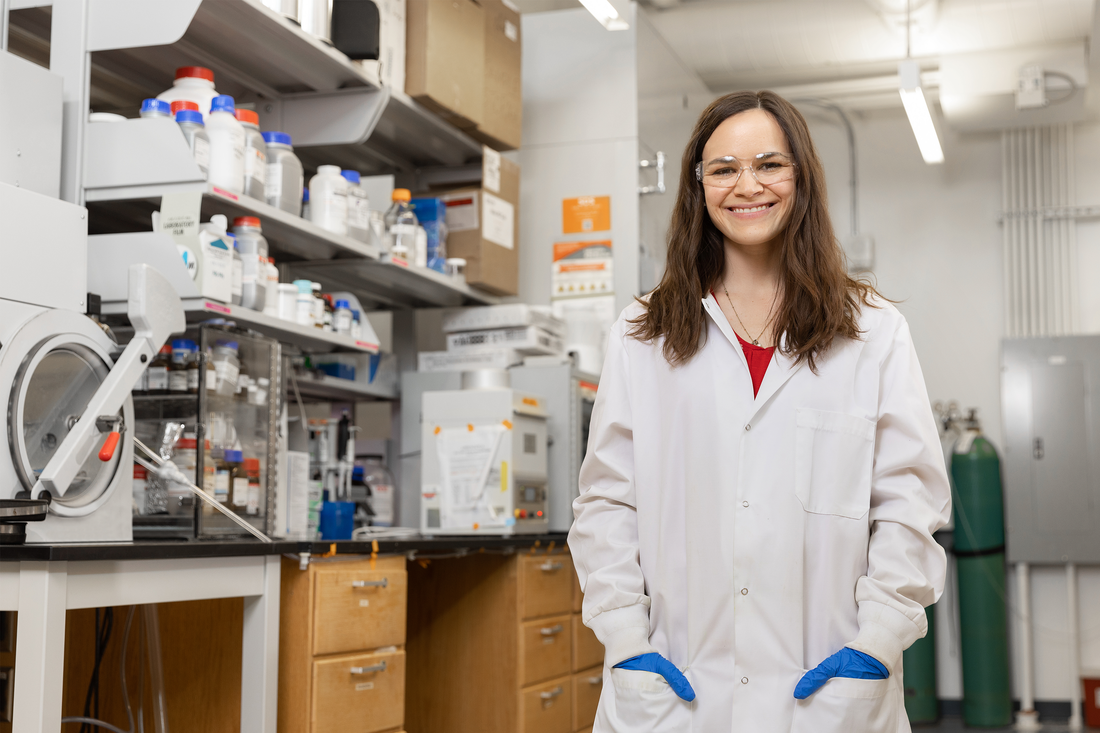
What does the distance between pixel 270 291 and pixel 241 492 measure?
0.55 meters

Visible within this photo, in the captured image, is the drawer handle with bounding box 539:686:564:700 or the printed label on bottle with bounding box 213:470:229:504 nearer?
the printed label on bottle with bounding box 213:470:229:504

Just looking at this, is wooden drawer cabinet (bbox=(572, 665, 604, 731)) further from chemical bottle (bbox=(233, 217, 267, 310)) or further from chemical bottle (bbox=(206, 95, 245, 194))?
chemical bottle (bbox=(206, 95, 245, 194))

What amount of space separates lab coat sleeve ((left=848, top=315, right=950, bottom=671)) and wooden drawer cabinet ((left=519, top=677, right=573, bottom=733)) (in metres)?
2.09

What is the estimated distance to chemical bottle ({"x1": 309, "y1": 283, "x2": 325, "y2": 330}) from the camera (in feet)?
10.0

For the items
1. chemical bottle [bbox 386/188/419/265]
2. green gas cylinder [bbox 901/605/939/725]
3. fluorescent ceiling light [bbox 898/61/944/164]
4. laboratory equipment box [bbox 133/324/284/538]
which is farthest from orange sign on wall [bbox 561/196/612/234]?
green gas cylinder [bbox 901/605/939/725]

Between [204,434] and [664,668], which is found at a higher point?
[204,434]

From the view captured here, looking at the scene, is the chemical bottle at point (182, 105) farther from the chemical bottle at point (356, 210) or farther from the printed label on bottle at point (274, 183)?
the chemical bottle at point (356, 210)

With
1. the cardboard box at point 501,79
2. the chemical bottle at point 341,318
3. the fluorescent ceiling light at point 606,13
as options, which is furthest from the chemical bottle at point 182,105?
the fluorescent ceiling light at point 606,13

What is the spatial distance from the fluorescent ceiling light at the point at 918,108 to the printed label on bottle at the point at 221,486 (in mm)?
3324

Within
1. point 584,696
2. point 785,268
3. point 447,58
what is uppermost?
point 447,58

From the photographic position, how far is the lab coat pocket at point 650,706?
4.46 feet

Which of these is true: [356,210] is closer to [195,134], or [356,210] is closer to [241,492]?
[195,134]

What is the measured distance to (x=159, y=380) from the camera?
2.59 metres

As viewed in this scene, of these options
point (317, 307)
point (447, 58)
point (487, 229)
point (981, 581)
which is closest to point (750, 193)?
point (317, 307)
